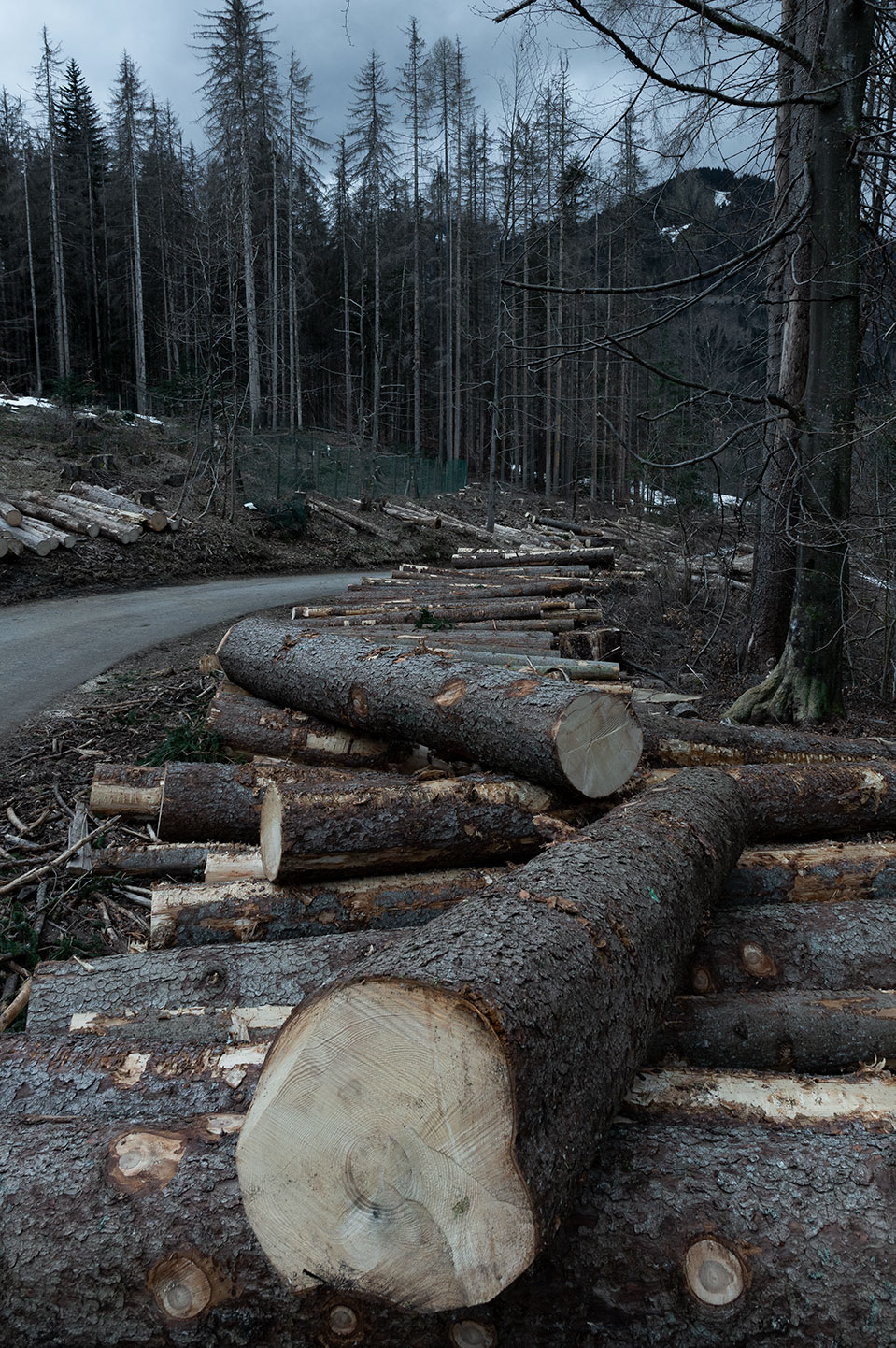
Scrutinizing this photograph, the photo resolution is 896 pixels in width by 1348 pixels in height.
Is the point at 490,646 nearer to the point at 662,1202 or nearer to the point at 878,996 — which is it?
the point at 878,996

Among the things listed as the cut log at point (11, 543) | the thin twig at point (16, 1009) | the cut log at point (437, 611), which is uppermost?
the cut log at point (11, 543)

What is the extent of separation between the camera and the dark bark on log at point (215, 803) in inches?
168

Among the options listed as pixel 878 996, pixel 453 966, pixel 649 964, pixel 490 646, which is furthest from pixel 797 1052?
pixel 490 646

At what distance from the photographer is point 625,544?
2580 centimetres

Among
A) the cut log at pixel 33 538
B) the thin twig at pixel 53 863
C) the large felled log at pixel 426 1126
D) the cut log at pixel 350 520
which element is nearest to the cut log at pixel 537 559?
the cut log at pixel 33 538

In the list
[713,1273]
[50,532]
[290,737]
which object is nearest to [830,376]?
[290,737]

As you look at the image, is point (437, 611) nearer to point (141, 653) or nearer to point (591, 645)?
point (591, 645)

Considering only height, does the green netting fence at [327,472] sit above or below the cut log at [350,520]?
above

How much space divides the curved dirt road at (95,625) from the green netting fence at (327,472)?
727 centimetres

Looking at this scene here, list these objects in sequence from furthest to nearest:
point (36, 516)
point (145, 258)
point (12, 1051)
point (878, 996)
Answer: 1. point (145, 258)
2. point (36, 516)
3. point (878, 996)
4. point (12, 1051)

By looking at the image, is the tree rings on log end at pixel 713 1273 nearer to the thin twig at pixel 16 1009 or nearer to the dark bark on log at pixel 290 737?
the thin twig at pixel 16 1009

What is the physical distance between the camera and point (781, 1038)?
2.68 m

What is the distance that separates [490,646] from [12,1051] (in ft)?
16.2

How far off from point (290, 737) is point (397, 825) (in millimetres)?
1845
